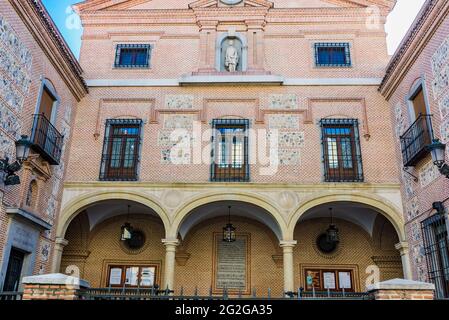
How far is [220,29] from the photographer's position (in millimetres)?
13414

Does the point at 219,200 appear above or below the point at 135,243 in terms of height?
above

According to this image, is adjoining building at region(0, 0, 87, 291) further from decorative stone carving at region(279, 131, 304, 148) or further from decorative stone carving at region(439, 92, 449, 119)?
decorative stone carving at region(439, 92, 449, 119)

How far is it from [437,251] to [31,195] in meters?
9.50

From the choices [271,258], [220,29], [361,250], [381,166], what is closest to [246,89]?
[220,29]

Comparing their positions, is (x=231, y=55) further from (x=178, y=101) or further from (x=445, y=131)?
(x=445, y=131)

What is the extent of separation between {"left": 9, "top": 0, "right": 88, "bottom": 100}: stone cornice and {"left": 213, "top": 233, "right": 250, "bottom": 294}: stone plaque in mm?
6197

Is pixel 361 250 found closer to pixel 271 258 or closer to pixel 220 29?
pixel 271 258

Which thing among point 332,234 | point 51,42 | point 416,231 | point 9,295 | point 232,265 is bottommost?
point 9,295

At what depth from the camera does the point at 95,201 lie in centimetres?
1142

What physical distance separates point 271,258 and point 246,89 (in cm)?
520

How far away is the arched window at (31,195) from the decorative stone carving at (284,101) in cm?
670

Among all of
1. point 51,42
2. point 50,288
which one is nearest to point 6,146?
point 51,42
